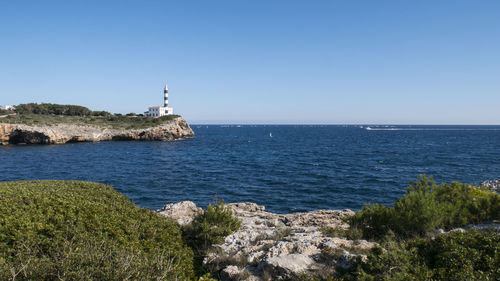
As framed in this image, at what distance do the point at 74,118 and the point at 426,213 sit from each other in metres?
105

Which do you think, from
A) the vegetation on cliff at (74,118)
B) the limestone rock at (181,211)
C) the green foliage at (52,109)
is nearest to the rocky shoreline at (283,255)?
the limestone rock at (181,211)

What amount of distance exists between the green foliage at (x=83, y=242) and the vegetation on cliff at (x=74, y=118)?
79.1 m

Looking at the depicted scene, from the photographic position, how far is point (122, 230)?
774 centimetres

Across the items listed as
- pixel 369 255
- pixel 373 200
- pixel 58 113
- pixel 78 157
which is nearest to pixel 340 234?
pixel 369 255

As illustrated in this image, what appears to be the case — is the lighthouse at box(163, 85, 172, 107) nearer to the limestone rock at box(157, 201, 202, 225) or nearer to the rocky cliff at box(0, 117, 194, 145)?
the rocky cliff at box(0, 117, 194, 145)

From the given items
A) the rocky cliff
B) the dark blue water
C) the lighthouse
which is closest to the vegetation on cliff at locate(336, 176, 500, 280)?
the dark blue water

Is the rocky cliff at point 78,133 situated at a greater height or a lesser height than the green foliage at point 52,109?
lesser

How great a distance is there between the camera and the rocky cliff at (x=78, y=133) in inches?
2586

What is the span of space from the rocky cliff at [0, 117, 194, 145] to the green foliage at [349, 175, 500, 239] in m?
78.4

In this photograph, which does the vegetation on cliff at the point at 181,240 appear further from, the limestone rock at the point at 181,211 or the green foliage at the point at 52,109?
the green foliage at the point at 52,109

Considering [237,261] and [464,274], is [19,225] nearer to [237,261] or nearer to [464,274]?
[237,261]

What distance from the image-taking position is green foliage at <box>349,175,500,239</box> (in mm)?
9305

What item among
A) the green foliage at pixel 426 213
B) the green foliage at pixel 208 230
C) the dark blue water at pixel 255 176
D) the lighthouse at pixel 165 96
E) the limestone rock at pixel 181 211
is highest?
the lighthouse at pixel 165 96

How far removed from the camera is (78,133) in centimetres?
7438
